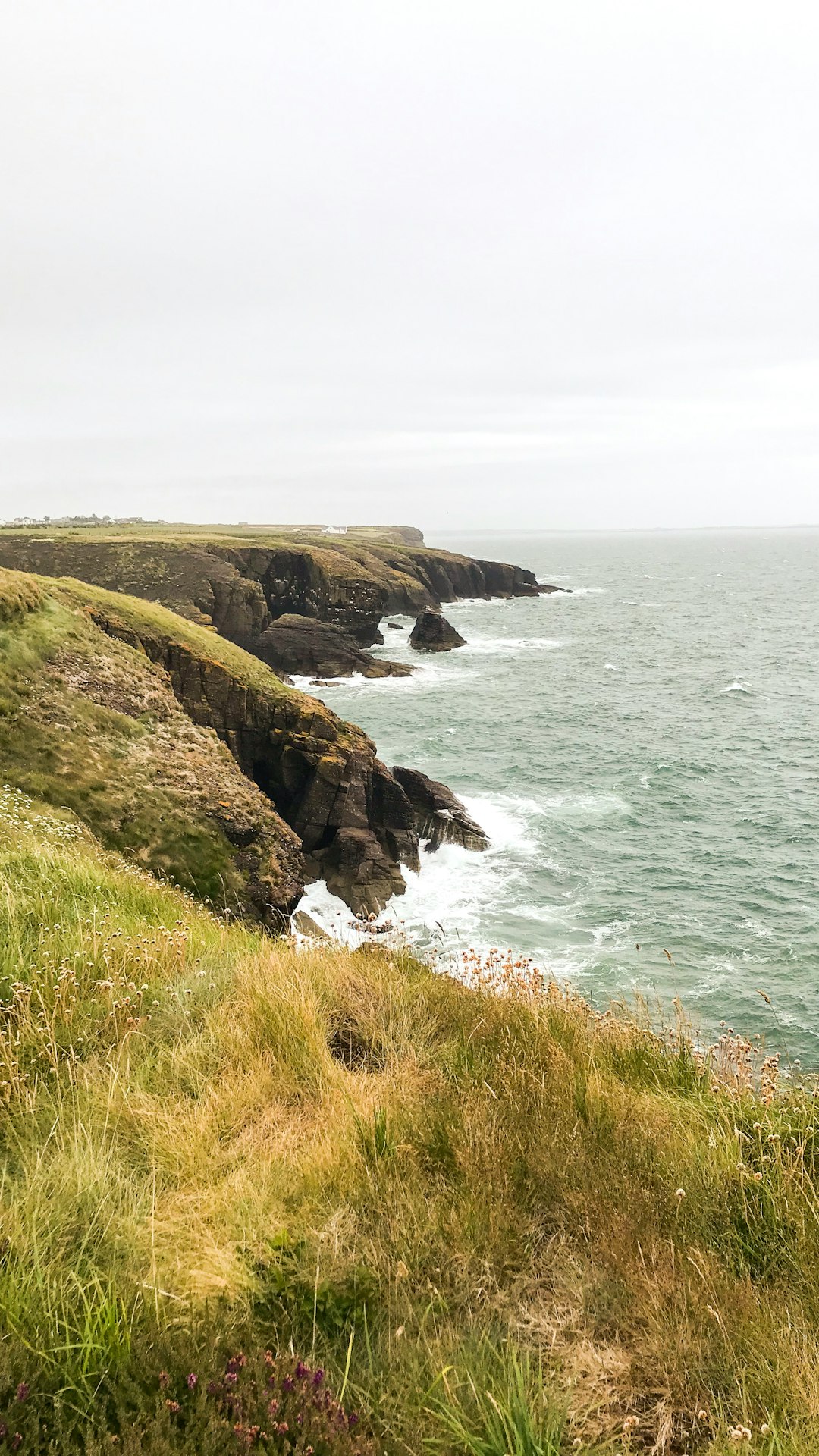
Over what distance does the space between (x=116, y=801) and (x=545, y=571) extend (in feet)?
569

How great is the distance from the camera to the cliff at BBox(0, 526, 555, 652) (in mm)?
55344

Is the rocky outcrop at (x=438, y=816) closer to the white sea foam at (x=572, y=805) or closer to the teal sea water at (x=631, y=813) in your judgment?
the teal sea water at (x=631, y=813)

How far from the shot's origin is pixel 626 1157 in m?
3.88

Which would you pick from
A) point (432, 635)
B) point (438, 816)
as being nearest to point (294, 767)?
point (438, 816)

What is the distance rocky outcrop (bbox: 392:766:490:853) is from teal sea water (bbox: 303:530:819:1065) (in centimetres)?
72

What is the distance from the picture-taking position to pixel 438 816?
1072 inches

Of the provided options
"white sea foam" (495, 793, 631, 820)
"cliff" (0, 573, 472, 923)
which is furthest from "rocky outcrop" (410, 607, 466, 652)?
"cliff" (0, 573, 472, 923)

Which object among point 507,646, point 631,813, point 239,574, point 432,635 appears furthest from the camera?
point 507,646

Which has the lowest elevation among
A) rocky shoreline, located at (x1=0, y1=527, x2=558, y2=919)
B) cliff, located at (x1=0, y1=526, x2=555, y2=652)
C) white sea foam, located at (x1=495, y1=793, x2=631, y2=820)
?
white sea foam, located at (x1=495, y1=793, x2=631, y2=820)

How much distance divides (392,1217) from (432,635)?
2647 inches

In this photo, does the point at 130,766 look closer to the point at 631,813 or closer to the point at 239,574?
the point at 631,813

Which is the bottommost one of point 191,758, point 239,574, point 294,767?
point 294,767

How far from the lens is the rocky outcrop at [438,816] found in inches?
1054

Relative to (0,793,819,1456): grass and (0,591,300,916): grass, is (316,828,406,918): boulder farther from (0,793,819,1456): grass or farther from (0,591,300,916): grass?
(0,793,819,1456): grass
